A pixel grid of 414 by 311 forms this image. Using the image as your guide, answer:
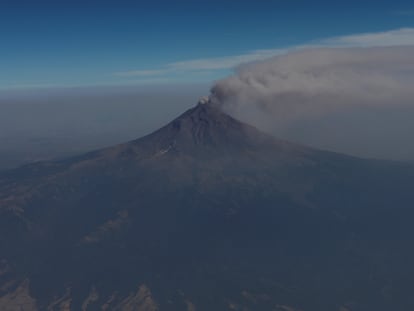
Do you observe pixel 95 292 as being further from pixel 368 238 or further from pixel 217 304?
pixel 368 238

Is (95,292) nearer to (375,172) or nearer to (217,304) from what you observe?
(217,304)

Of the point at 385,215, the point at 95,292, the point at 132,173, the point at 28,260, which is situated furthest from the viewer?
the point at 132,173

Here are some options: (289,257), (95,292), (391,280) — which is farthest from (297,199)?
(95,292)

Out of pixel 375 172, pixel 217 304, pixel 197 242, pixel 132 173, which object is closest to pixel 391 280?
pixel 217 304

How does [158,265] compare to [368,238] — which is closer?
[158,265]

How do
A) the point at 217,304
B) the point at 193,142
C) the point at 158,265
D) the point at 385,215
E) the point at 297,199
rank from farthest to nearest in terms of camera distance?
1. the point at 193,142
2. the point at 297,199
3. the point at 385,215
4. the point at 158,265
5. the point at 217,304

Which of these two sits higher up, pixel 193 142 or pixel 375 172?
pixel 193 142
